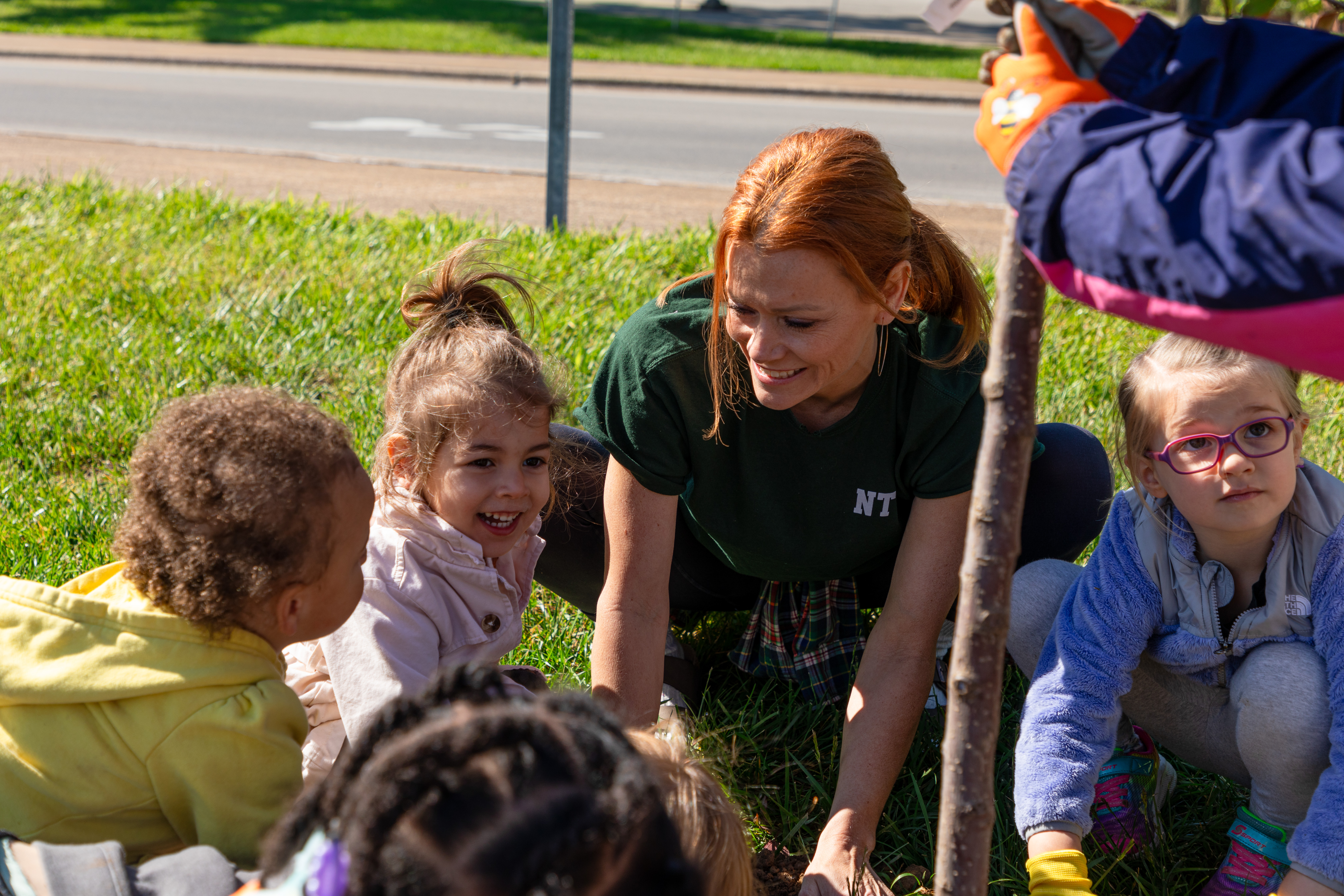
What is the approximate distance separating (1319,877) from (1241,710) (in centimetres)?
27

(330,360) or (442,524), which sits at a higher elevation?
(442,524)

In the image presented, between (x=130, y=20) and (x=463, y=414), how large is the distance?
1767 centimetres

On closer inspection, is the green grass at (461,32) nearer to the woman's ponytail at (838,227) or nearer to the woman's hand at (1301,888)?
the woman's ponytail at (838,227)

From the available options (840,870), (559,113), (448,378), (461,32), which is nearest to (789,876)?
(840,870)

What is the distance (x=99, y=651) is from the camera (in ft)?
4.81

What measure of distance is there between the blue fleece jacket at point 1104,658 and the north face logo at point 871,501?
0.38 meters

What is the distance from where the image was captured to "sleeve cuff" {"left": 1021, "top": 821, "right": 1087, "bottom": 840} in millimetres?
1777

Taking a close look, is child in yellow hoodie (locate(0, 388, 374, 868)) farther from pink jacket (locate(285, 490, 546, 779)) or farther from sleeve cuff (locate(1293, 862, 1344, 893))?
sleeve cuff (locate(1293, 862, 1344, 893))

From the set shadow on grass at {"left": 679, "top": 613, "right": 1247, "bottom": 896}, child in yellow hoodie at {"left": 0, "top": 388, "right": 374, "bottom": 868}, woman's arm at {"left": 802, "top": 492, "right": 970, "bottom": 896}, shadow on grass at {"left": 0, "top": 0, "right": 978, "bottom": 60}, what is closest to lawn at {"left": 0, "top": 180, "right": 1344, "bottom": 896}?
shadow on grass at {"left": 679, "top": 613, "right": 1247, "bottom": 896}

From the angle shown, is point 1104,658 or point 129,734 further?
point 1104,658

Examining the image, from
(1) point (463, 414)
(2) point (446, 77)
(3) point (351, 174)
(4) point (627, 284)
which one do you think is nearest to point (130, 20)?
(2) point (446, 77)

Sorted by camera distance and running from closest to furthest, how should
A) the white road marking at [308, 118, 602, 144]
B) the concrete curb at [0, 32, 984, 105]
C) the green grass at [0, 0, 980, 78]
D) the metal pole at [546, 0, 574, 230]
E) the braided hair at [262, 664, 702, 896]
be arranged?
the braided hair at [262, 664, 702, 896] < the metal pole at [546, 0, 574, 230] < the white road marking at [308, 118, 602, 144] < the concrete curb at [0, 32, 984, 105] < the green grass at [0, 0, 980, 78]

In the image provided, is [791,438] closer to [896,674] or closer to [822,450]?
[822,450]

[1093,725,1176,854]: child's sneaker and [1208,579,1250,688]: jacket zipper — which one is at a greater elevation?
[1208,579,1250,688]: jacket zipper
